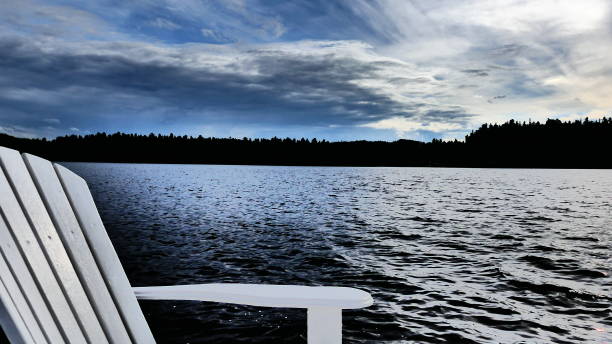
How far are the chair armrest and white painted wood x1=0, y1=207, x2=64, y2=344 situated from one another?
60 cm

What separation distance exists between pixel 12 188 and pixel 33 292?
0.42 meters

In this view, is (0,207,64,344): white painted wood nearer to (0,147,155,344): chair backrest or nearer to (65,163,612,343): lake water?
(0,147,155,344): chair backrest

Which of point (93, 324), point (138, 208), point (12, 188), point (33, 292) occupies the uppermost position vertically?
point (12, 188)

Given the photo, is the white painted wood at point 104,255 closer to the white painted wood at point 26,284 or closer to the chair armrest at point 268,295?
the chair armrest at point 268,295

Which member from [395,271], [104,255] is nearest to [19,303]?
[104,255]

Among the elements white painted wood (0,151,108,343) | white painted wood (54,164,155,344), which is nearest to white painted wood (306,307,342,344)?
white painted wood (54,164,155,344)

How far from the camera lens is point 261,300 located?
2.13 metres

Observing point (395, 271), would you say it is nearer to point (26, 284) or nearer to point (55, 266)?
point (55, 266)

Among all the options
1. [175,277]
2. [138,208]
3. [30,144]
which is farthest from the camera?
[30,144]

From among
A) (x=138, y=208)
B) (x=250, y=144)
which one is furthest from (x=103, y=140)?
(x=138, y=208)

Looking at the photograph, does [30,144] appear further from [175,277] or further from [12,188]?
[12,188]

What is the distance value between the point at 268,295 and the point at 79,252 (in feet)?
2.79

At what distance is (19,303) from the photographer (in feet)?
5.16

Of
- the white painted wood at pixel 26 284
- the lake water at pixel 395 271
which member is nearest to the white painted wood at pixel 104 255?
the white painted wood at pixel 26 284
